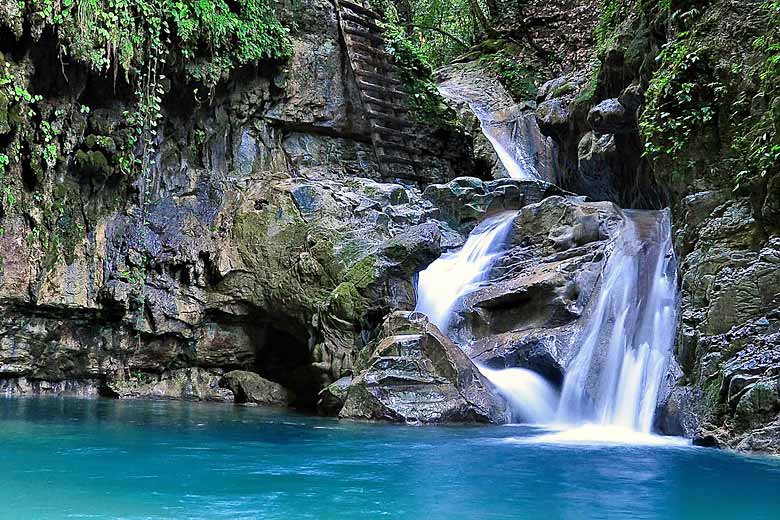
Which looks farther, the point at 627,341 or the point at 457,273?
the point at 457,273

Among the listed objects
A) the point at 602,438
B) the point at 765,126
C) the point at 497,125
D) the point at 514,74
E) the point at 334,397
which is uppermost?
the point at 514,74

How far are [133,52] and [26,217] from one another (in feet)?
Answer: 10.6

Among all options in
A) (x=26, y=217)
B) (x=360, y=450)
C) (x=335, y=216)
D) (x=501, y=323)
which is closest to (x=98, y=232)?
(x=26, y=217)

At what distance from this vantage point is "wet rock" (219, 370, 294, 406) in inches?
519

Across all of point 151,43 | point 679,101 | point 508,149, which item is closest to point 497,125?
point 508,149

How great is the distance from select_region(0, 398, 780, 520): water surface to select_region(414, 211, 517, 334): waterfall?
13.1 feet

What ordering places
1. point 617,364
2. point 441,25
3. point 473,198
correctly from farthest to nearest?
point 441,25
point 473,198
point 617,364

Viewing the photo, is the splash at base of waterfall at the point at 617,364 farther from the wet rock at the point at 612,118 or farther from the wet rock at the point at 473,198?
the wet rock at the point at 473,198

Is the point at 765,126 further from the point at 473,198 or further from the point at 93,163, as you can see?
the point at 93,163

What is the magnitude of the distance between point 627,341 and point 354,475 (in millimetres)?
6164

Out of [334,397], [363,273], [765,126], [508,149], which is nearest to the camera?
[765,126]

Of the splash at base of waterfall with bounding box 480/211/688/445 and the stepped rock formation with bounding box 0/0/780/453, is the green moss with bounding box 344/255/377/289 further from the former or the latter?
the splash at base of waterfall with bounding box 480/211/688/445

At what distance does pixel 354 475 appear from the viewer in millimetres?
5617

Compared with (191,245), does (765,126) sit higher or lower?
higher
